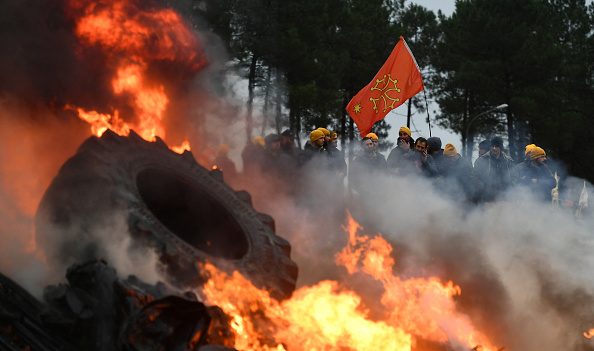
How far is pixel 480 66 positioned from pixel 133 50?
95.2 ft

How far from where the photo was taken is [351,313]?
302 inches

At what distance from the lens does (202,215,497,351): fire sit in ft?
23.1

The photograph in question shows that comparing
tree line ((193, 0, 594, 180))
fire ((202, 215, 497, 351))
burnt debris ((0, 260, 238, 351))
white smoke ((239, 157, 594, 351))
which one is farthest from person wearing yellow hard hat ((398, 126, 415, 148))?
tree line ((193, 0, 594, 180))

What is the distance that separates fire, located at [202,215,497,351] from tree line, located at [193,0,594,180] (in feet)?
60.6

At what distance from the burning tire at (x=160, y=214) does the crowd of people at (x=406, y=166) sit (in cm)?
200

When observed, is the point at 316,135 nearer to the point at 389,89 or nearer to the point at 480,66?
the point at 389,89

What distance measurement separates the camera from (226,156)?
10281mm

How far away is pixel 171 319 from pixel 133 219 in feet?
4.09

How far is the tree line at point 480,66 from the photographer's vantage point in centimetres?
2914

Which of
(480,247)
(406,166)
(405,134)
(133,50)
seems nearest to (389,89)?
(405,134)

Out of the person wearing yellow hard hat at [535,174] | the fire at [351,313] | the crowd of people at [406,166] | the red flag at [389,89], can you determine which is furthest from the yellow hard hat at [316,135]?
the person wearing yellow hard hat at [535,174]

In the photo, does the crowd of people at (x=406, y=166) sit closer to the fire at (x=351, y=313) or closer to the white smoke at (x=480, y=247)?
the white smoke at (x=480, y=247)

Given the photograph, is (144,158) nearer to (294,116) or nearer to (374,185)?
(374,185)

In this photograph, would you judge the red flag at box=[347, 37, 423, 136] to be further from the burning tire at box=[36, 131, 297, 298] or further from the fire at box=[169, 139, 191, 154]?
the burning tire at box=[36, 131, 297, 298]
